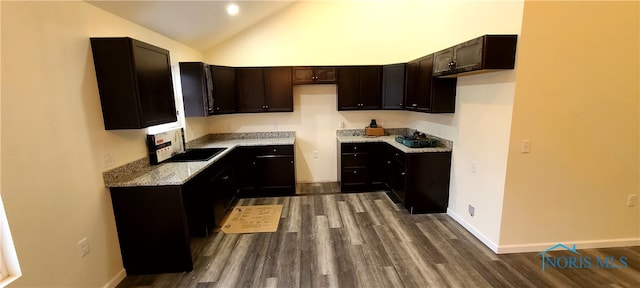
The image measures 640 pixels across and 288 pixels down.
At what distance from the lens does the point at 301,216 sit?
11.7ft

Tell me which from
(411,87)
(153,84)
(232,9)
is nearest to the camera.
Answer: (153,84)

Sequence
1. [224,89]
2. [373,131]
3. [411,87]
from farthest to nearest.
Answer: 1. [373,131]
2. [224,89]
3. [411,87]

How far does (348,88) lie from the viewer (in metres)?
4.38

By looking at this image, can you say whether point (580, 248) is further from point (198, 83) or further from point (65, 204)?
point (198, 83)

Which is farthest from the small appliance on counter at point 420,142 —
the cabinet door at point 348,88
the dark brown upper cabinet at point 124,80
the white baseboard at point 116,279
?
the white baseboard at point 116,279

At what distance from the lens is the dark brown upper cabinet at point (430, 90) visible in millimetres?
3342

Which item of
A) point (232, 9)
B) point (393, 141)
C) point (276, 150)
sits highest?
point (232, 9)

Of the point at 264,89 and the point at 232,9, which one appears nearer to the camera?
the point at 232,9

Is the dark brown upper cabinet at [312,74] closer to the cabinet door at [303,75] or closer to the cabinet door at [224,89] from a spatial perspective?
the cabinet door at [303,75]

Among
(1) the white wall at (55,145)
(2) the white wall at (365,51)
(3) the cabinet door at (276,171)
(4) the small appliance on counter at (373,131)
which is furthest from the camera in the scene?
(4) the small appliance on counter at (373,131)

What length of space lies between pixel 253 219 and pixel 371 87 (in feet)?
9.16

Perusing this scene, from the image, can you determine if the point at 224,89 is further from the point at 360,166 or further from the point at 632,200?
the point at 632,200

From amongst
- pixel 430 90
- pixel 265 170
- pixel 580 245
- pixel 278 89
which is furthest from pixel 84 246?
pixel 580 245

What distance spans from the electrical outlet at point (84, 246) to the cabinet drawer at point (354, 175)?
126 inches
